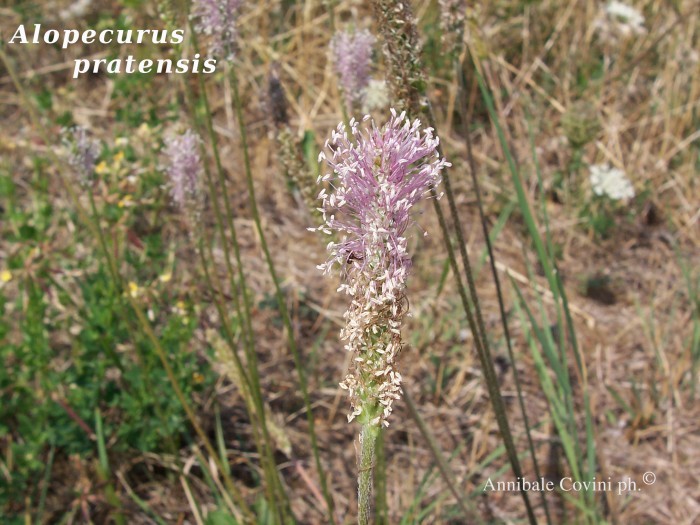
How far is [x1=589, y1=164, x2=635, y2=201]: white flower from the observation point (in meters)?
3.13

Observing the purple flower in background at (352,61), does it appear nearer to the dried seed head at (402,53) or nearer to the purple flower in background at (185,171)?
the purple flower in background at (185,171)

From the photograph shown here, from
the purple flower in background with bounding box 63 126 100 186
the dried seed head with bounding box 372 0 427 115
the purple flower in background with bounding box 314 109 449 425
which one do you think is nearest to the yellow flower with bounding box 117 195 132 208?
the purple flower in background with bounding box 63 126 100 186

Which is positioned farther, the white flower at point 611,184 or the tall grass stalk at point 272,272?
the white flower at point 611,184

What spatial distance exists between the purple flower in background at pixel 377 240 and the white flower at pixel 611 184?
2440 mm

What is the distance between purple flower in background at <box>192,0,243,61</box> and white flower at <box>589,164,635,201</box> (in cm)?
212

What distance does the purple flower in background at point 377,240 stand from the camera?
0.87 metres

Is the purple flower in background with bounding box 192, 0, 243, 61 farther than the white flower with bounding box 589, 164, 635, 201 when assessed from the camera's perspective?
No

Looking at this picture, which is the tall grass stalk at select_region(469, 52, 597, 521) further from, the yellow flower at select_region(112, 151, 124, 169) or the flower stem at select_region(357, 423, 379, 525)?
the yellow flower at select_region(112, 151, 124, 169)

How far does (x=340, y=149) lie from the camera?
89cm

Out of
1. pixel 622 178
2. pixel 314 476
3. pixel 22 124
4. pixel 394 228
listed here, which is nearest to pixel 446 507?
pixel 314 476

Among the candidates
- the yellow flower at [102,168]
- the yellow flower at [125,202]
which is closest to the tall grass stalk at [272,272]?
the yellow flower at [125,202]

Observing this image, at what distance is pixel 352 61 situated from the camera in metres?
1.71

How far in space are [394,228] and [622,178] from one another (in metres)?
2.64

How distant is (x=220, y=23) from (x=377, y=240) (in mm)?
821
